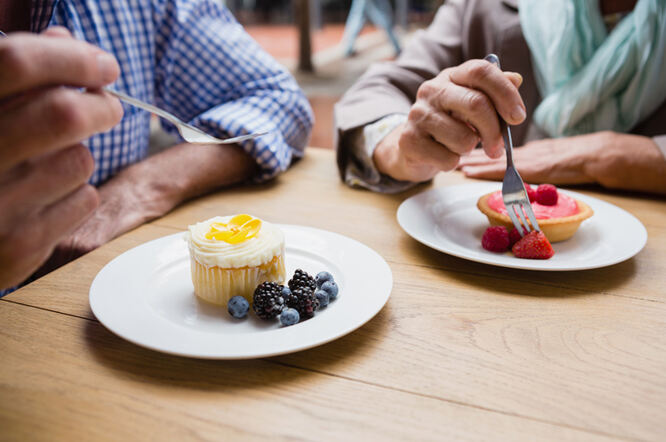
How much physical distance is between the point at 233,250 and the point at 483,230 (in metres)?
0.50

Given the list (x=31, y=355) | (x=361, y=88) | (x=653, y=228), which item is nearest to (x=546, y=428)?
(x=31, y=355)

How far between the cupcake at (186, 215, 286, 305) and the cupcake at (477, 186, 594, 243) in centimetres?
41

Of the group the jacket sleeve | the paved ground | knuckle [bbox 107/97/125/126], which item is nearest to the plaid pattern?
the jacket sleeve

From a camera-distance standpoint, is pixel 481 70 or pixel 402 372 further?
pixel 481 70

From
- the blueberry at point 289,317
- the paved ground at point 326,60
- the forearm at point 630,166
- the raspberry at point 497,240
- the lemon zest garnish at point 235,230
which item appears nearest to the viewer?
the blueberry at point 289,317

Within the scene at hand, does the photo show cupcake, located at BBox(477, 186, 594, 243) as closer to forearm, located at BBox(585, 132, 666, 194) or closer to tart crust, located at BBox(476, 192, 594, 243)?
tart crust, located at BBox(476, 192, 594, 243)

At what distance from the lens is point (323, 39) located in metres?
9.43

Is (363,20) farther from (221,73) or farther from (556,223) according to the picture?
(556,223)

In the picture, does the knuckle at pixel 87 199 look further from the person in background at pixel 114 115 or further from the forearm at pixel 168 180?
the forearm at pixel 168 180

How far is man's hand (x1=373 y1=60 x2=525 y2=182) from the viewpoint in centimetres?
91

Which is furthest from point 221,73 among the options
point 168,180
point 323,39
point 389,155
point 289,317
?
point 323,39

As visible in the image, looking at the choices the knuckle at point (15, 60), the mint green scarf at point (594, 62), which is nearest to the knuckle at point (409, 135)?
the mint green scarf at point (594, 62)

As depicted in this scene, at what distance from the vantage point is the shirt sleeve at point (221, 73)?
1.33 m

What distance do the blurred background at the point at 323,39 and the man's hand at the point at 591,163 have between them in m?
1.82
